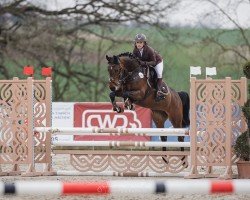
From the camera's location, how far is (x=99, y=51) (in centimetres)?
2241

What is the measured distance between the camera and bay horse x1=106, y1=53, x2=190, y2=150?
37.7ft

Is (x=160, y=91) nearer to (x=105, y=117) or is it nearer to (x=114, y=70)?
(x=114, y=70)

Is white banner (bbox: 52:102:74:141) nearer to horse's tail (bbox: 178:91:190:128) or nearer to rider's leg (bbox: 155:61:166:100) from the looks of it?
horse's tail (bbox: 178:91:190:128)

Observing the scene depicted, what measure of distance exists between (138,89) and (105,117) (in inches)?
203

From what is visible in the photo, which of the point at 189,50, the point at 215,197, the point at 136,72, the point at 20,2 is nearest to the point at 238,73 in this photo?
the point at 189,50

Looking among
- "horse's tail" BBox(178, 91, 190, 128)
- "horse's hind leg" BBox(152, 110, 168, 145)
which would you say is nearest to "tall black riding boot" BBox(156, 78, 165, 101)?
"horse's hind leg" BBox(152, 110, 168, 145)

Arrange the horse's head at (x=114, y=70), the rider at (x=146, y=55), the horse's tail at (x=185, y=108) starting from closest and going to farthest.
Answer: the horse's head at (x=114, y=70) < the rider at (x=146, y=55) < the horse's tail at (x=185, y=108)

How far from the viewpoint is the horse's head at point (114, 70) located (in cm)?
1138

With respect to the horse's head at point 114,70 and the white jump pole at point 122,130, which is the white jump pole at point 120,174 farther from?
the horse's head at point 114,70

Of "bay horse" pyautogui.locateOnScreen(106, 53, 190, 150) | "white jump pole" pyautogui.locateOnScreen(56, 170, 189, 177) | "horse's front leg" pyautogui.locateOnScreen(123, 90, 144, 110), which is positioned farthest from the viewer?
"horse's front leg" pyautogui.locateOnScreen(123, 90, 144, 110)

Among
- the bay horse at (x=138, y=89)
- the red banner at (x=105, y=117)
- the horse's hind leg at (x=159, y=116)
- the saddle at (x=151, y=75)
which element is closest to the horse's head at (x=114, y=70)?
the bay horse at (x=138, y=89)

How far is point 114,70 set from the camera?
11.4m

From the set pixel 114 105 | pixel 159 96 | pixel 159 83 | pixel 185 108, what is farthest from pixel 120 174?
pixel 185 108

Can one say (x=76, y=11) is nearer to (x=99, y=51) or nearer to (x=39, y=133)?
(x=99, y=51)
